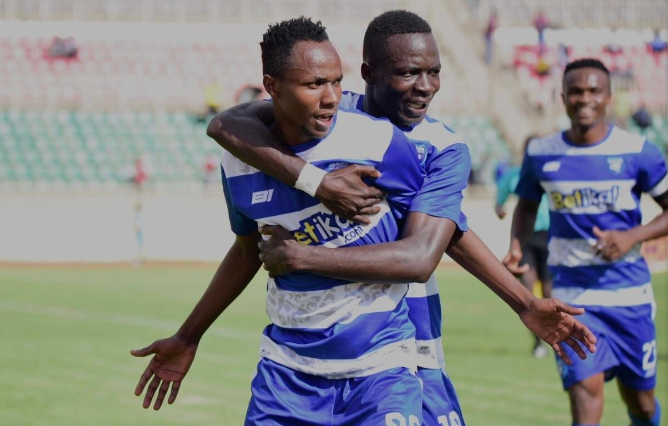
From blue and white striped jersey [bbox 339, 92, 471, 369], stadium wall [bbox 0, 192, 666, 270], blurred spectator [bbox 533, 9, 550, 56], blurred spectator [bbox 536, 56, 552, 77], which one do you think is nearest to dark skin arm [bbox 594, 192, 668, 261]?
blue and white striped jersey [bbox 339, 92, 471, 369]

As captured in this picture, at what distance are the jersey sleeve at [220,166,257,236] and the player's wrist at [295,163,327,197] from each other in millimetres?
397

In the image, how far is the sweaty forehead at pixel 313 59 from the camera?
394 cm

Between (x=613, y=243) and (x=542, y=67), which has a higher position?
(x=613, y=243)

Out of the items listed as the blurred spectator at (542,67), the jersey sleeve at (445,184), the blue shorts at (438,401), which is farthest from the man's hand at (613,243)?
the blurred spectator at (542,67)

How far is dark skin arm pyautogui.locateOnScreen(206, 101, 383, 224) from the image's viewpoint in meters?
3.96

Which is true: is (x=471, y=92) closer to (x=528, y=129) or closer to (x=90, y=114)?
(x=528, y=129)

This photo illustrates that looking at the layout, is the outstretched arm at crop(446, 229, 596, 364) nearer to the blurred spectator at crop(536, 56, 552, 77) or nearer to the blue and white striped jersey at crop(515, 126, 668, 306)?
the blue and white striped jersey at crop(515, 126, 668, 306)

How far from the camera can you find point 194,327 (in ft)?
15.2

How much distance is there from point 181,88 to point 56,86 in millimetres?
3447

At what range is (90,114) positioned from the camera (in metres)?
30.3

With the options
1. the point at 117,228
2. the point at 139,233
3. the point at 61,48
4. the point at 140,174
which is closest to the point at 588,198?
the point at 139,233

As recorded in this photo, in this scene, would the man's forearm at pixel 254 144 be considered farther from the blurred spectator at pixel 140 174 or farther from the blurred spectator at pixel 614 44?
the blurred spectator at pixel 614 44

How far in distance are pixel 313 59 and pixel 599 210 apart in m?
3.51

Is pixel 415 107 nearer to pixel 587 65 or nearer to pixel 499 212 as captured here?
pixel 587 65
